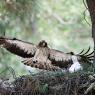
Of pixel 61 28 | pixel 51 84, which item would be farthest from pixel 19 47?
pixel 61 28

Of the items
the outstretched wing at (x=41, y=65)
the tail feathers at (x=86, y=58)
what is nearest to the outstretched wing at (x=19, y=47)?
the outstretched wing at (x=41, y=65)

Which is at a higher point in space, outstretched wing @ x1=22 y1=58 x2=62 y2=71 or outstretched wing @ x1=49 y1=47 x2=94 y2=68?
outstretched wing @ x1=49 y1=47 x2=94 y2=68

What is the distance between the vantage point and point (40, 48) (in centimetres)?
372

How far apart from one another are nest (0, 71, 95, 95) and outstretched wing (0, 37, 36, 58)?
0.49 meters

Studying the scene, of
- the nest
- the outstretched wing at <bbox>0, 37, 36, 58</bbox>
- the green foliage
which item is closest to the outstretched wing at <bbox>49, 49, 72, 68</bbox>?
the outstretched wing at <bbox>0, 37, 36, 58</bbox>

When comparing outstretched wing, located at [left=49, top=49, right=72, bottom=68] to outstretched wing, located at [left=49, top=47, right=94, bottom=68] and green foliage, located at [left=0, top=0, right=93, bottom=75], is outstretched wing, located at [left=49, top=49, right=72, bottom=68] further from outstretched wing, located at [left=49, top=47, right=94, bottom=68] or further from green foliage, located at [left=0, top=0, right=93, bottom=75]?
green foliage, located at [left=0, top=0, right=93, bottom=75]

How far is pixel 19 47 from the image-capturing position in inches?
146

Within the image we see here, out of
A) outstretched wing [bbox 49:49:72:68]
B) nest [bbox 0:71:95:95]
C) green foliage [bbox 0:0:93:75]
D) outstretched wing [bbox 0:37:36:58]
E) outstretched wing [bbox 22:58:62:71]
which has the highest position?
green foliage [bbox 0:0:93:75]

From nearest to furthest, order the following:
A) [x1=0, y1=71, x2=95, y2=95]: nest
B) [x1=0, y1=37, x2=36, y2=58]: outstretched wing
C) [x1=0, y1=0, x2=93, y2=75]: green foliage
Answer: [x1=0, y1=71, x2=95, y2=95]: nest → [x1=0, y1=37, x2=36, y2=58]: outstretched wing → [x1=0, y1=0, x2=93, y2=75]: green foliage

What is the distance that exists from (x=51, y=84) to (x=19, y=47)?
2.33 feet

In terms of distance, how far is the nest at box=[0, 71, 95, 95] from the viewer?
296 cm

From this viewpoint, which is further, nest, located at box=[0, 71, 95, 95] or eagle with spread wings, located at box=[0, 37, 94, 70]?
eagle with spread wings, located at box=[0, 37, 94, 70]

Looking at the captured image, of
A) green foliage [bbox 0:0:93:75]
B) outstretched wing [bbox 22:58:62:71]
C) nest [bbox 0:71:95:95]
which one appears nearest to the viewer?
nest [bbox 0:71:95:95]

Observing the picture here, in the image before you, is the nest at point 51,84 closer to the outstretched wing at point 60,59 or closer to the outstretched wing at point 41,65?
the outstretched wing at point 41,65
